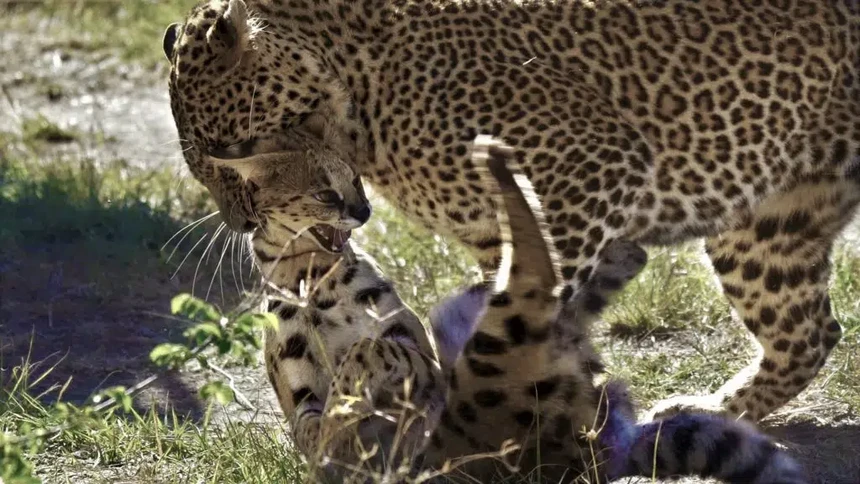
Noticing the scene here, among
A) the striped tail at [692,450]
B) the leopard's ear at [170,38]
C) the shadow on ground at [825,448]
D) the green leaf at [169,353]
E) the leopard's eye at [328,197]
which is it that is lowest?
Answer: the shadow on ground at [825,448]

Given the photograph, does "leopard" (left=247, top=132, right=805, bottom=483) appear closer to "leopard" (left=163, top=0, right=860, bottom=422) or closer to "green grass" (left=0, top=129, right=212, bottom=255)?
"leopard" (left=163, top=0, right=860, bottom=422)

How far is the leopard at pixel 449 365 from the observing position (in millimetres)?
4363

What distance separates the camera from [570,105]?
5.60 metres

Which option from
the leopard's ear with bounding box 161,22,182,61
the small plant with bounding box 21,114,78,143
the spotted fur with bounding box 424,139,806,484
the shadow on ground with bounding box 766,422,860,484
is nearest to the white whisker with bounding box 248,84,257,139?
the leopard's ear with bounding box 161,22,182,61

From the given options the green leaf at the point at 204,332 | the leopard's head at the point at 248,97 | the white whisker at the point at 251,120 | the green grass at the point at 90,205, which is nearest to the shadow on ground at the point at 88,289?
the green grass at the point at 90,205

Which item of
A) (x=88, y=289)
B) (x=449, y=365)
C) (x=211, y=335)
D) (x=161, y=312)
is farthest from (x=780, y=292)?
(x=88, y=289)

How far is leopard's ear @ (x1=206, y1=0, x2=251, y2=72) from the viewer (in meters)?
→ 5.48

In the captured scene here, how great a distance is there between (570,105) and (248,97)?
120 centimetres

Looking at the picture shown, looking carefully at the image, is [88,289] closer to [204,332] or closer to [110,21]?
[204,332]

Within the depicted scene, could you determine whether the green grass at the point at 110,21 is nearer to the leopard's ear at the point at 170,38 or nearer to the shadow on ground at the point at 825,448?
the leopard's ear at the point at 170,38

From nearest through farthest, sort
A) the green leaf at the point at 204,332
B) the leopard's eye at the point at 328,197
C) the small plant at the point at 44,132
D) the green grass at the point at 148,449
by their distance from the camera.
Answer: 1. the green leaf at the point at 204,332
2. the green grass at the point at 148,449
3. the leopard's eye at the point at 328,197
4. the small plant at the point at 44,132

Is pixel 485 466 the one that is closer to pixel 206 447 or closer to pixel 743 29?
pixel 206 447

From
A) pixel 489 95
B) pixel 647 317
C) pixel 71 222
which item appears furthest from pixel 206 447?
pixel 71 222

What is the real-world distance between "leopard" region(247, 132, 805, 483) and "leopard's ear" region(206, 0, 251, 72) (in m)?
0.37
